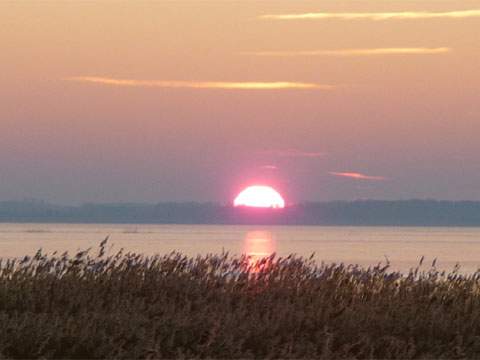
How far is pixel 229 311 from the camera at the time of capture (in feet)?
48.1

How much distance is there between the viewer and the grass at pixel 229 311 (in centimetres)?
1259

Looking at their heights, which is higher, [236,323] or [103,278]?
[103,278]

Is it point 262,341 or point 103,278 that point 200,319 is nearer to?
point 262,341

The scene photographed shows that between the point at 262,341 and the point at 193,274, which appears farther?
the point at 193,274

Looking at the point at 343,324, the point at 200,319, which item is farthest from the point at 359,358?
the point at 200,319

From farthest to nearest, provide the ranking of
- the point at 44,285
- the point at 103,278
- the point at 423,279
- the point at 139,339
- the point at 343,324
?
the point at 423,279 < the point at 103,278 < the point at 44,285 < the point at 343,324 < the point at 139,339

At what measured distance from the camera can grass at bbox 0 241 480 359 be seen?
41.3ft

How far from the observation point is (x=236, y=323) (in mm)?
13344

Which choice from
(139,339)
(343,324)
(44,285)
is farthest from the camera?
(44,285)

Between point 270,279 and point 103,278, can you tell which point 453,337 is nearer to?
point 270,279

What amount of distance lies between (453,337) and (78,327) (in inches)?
187

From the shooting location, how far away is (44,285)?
1499 centimetres

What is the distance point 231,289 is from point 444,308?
9.91ft

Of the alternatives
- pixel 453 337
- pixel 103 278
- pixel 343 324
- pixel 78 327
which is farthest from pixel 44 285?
pixel 453 337
